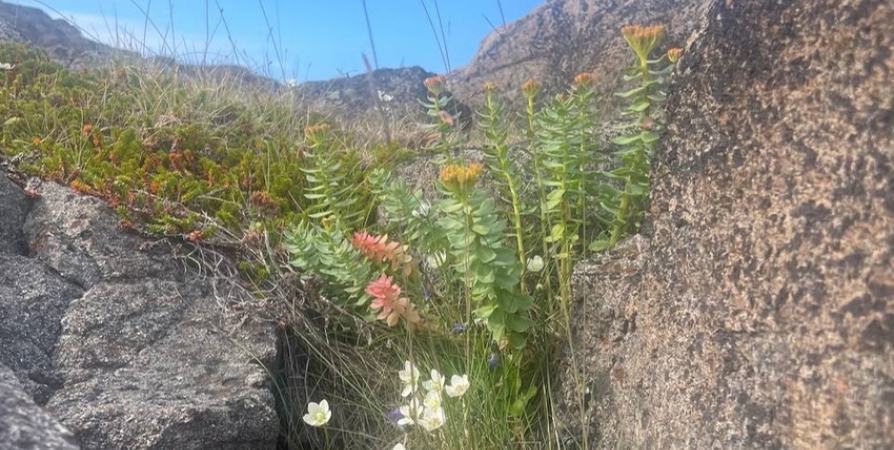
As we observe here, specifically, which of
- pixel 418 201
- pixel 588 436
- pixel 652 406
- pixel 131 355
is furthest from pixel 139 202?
pixel 652 406

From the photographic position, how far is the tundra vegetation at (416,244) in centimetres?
284

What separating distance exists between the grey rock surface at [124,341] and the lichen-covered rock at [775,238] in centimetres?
136

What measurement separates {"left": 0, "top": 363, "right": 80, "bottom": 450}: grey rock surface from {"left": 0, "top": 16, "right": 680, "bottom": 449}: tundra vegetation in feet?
3.55

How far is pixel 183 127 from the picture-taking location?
493 centimetres

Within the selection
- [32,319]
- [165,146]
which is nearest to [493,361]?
[32,319]

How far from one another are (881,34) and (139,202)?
Result: 3.01 m

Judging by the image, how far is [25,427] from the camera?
1466 millimetres

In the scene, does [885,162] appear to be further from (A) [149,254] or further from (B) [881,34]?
(A) [149,254]

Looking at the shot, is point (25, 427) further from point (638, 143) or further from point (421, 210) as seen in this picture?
point (638, 143)

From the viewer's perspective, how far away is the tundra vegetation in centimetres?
284

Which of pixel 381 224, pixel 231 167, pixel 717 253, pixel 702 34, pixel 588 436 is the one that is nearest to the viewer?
pixel 717 253

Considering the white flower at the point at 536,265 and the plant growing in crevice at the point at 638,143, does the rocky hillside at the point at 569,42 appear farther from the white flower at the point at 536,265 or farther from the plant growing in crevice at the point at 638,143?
the white flower at the point at 536,265

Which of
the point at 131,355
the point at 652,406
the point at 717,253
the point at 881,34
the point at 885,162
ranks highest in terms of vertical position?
the point at 881,34

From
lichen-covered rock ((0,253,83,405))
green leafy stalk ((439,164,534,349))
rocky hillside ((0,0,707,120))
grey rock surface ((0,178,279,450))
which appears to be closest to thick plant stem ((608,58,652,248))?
green leafy stalk ((439,164,534,349))
